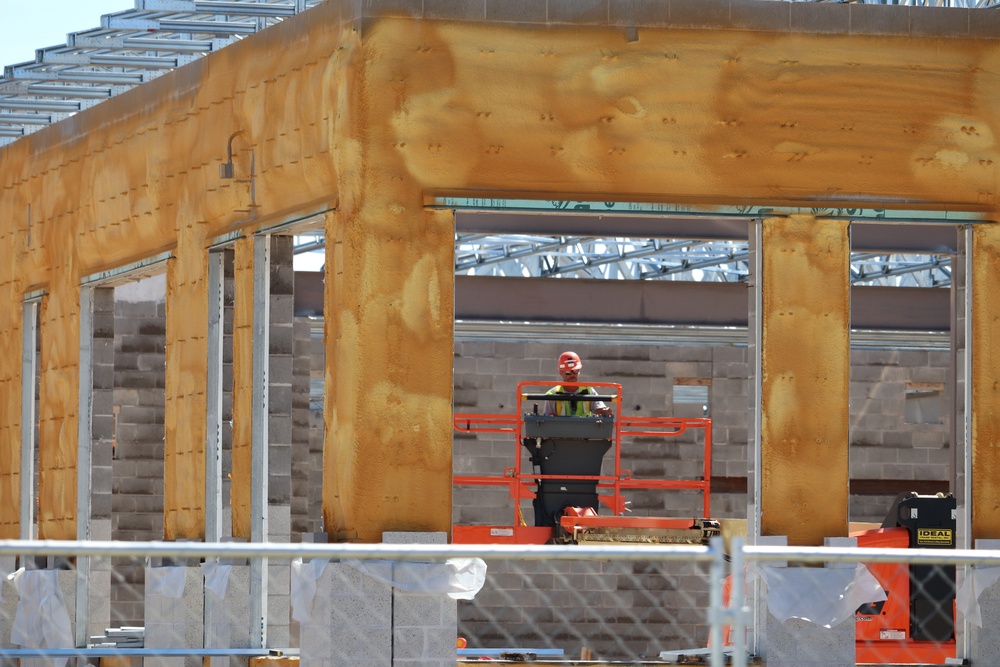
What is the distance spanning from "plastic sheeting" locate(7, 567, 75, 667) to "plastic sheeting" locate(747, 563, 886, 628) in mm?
7878

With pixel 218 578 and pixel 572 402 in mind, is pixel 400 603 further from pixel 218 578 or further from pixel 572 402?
pixel 572 402

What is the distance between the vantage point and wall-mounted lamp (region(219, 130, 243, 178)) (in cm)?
1469

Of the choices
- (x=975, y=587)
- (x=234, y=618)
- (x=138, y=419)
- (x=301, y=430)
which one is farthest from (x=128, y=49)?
(x=975, y=587)

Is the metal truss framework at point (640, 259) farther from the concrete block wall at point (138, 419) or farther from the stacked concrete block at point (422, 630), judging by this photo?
the stacked concrete block at point (422, 630)

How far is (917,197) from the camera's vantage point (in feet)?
44.7

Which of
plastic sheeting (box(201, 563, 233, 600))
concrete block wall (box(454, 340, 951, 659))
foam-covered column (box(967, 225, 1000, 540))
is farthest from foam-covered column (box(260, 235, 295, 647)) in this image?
concrete block wall (box(454, 340, 951, 659))

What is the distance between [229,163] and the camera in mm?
14727

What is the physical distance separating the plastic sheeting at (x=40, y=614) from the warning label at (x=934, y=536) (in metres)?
9.09

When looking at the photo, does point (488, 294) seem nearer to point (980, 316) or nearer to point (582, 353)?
point (582, 353)

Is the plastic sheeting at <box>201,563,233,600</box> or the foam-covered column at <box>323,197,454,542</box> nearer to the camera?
the foam-covered column at <box>323,197,454,542</box>

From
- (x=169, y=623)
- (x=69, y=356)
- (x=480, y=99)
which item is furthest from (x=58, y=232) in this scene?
(x=480, y=99)

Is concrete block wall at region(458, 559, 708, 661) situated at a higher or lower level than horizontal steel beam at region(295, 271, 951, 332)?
lower

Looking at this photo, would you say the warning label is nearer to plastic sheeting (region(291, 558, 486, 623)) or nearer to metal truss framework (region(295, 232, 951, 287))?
plastic sheeting (region(291, 558, 486, 623))

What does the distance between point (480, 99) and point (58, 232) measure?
7.16m
